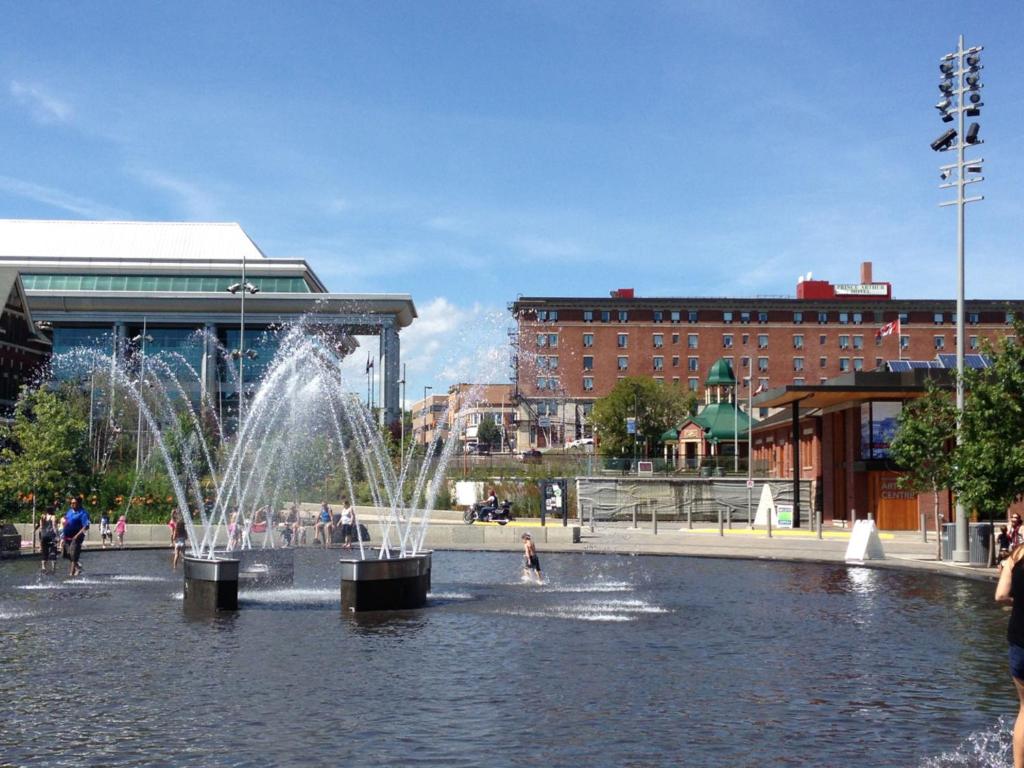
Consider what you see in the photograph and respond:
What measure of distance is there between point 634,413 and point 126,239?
55.7 metres

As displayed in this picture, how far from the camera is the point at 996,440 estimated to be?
2925 centimetres

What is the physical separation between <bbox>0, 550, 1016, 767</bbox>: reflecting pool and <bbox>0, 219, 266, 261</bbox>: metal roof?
94.8m

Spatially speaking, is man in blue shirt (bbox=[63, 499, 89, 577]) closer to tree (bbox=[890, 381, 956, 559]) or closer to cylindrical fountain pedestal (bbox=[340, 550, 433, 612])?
cylindrical fountain pedestal (bbox=[340, 550, 433, 612])

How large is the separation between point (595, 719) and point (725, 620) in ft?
28.2

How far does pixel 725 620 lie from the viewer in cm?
1988

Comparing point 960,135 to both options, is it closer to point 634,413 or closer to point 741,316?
point 634,413

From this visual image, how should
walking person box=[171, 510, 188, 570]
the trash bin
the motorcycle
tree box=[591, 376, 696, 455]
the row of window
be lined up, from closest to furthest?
the trash bin < walking person box=[171, 510, 188, 570] < the motorcycle < tree box=[591, 376, 696, 455] < the row of window

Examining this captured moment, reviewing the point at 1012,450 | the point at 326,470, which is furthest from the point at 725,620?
the point at 326,470

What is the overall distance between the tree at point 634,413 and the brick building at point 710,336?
15.5 meters

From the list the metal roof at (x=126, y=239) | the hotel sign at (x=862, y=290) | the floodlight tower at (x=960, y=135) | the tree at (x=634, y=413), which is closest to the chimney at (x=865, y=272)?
the hotel sign at (x=862, y=290)

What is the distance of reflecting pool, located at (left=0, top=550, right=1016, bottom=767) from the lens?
10.5 m

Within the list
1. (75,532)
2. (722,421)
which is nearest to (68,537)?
(75,532)

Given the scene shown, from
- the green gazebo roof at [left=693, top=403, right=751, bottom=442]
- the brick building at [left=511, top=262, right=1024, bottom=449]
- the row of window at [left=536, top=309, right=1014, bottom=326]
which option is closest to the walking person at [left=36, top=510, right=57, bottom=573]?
the green gazebo roof at [left=693, top=403, right=751, bottom=442]

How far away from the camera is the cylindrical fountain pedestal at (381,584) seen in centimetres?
2047
